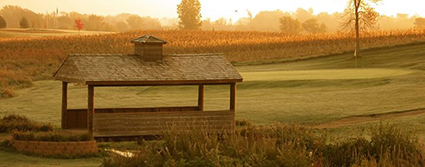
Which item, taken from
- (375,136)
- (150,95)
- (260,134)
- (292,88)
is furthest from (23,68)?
(375,136)

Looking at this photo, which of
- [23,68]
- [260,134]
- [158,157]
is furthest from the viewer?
[23,68]

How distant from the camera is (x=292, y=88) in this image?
125 ft

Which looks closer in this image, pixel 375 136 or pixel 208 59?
pixel 375 136

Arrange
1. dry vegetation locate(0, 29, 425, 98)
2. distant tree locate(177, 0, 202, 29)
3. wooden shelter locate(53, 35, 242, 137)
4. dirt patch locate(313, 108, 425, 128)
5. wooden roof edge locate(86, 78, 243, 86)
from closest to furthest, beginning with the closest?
wooden roof edge locate(86, 78, 243, 86) → wooden shelter locate(53, 35, 242, 137) → dirt patch locate(313, 108, 425, 128) → dry vegetation locate(0, 29, 425, 98) → distant tree locate(177, 0, 202, 29)

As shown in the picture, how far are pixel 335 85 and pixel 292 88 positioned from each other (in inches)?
91.7

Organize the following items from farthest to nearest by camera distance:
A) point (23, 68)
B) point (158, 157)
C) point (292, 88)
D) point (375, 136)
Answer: point (23, 68)
point (292, 88)
point (375, 136)
point (158, 157)

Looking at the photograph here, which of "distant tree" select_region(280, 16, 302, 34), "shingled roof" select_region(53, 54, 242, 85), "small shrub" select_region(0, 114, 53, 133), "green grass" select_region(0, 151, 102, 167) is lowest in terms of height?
"green grass" select_region(0, 151, 102, 167)

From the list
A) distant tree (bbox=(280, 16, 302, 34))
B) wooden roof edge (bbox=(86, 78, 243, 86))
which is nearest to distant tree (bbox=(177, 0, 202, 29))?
distant tree (bbox=(280, 16, 302, 34))

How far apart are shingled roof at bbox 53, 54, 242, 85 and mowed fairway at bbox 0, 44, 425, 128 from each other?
14.1ft

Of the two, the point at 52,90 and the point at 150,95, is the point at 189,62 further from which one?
the point at 52,90

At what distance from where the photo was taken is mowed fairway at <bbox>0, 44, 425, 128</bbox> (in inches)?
1159

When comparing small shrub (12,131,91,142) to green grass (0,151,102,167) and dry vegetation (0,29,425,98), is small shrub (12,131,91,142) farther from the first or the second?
dry vegetation (0,29,425,98)

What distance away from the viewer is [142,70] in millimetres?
23578

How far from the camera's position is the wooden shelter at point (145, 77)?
2262 centimetres
